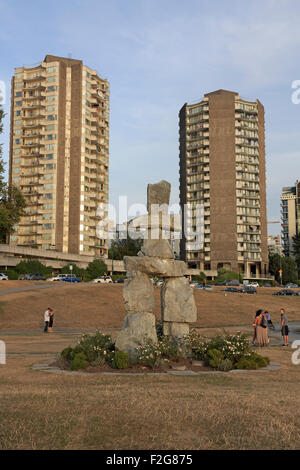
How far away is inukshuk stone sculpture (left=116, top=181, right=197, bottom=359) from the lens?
45.4ft

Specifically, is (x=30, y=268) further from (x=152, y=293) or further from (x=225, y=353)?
(x=225, y=353)

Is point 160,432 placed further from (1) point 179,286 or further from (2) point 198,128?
(2) point 198,128

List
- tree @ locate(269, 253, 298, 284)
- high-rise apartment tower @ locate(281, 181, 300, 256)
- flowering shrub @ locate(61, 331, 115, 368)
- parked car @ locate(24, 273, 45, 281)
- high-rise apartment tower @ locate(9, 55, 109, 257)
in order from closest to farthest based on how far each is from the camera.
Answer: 1. flowering shrub @ locate(61, 331, 115, 368)
2. parked car @ locate(24, 273, 45, 281)
3. high-rise apartment tower @ locate(9, 55, 109, 257)
4. tree @ locate(269, 253, 298, 284)
5. high-rise apartment tower @ locate(281, 181, 300, 256)

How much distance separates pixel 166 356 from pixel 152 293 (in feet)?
6.45

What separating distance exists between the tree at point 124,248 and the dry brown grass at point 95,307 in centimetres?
6642

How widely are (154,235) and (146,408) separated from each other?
7.92 metres

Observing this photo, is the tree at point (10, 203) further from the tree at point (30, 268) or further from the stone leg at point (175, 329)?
the tree at point (30, 268)

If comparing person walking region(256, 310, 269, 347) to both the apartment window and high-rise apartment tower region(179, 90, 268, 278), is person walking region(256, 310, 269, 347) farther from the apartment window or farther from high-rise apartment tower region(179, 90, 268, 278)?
the apartment window

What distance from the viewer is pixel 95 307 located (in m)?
39.4

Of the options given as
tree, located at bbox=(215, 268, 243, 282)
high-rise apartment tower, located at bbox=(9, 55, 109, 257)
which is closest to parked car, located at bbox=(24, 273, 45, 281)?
tree, located at bbox=(215, 268, 243, 282)

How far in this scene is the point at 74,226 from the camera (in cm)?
11050

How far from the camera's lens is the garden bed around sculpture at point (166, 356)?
12.9m

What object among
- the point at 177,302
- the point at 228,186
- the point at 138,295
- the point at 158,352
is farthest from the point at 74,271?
the point at 158,352

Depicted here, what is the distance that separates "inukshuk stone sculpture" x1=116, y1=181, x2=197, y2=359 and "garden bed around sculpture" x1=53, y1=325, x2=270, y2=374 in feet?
1.48
